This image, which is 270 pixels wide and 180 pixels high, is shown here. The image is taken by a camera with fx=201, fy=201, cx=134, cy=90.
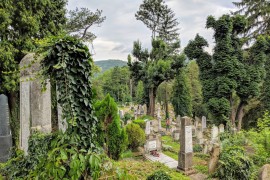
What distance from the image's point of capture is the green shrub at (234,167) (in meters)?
6.04

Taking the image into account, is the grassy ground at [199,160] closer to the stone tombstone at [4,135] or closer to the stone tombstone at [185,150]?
the stone tombstone at [185,150]

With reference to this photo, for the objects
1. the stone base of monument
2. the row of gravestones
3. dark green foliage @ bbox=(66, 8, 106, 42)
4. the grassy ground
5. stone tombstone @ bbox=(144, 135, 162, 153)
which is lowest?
the grassy ground

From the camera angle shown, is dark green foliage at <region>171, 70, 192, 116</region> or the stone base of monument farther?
dark green foliage at <region>171, 70, 192, 116</region>

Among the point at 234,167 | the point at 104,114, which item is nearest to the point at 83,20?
the point at 104,114

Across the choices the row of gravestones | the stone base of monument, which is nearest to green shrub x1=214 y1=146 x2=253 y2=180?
the stone base of monument

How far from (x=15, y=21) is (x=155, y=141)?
27.4 ft

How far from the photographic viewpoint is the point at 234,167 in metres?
6.07

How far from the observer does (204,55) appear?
15586 mm

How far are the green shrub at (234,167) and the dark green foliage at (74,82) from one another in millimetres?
4824

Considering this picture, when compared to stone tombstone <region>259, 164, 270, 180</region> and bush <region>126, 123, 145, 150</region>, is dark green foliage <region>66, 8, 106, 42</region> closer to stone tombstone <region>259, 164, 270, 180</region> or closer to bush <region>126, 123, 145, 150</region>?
bush <region>126, 123, 145, 150</region>

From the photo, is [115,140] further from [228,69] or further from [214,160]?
[228,69]

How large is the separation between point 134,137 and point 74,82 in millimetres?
7898

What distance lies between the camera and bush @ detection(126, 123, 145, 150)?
10305mm

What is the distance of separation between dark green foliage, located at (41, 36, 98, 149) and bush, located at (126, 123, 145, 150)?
7.32 meters
